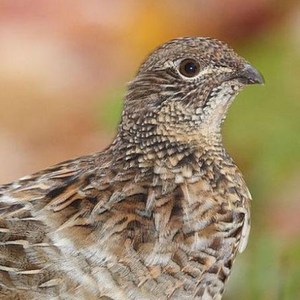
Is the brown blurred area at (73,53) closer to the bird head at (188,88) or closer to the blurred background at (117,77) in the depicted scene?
the blurred background at (117,77)

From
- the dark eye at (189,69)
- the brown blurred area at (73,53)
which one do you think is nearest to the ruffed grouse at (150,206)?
the dark eye at (189,69)

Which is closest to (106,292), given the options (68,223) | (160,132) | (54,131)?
(68,223)

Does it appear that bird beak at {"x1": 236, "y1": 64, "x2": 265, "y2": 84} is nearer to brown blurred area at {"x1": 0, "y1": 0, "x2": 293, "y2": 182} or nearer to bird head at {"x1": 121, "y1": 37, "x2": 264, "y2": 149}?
bird head at {"x1": 121, "y1": 37, "x2": 264, "y2": 149}

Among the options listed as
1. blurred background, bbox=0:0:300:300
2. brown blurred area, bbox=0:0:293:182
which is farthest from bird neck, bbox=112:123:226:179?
brown blurred area, bbox=0:0:293:182

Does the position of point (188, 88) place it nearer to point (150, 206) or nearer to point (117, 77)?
point (150, 206)

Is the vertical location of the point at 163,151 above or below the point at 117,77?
below

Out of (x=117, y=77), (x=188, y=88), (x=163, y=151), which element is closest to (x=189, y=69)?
(x=188, y=88)
